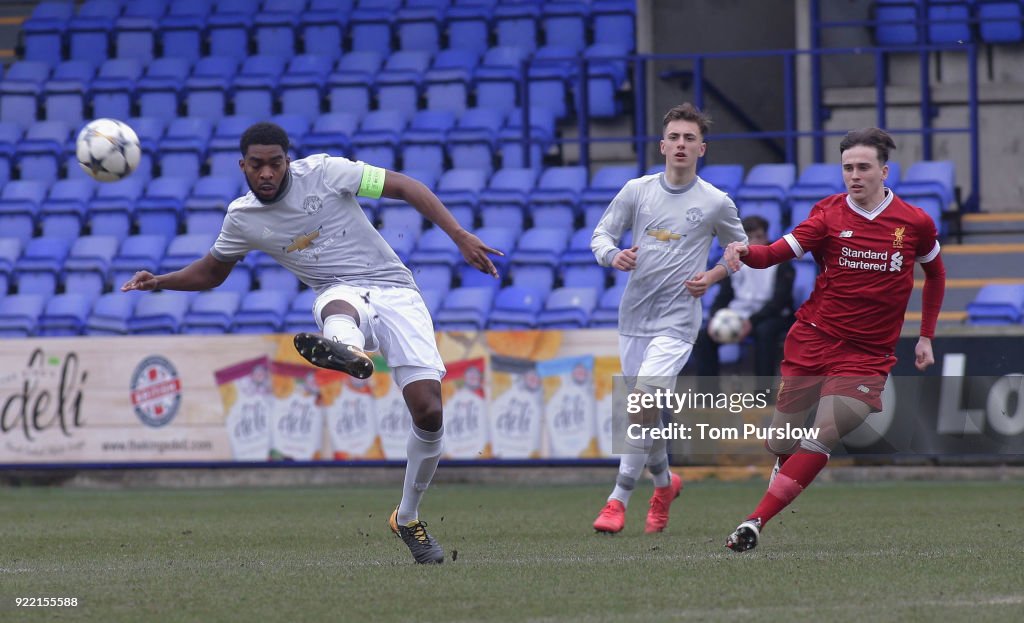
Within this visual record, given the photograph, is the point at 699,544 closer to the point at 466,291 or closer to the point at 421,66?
the point at 466,291

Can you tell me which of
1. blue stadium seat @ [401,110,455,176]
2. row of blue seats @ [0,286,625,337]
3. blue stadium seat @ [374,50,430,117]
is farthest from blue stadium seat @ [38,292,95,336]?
blue stadium seat @ [374,50,430,117]

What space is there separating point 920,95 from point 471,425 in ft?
22.1

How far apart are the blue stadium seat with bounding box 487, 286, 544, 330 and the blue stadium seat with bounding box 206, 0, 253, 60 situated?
682 cm

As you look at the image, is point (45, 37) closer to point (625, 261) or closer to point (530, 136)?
point (530, 136)

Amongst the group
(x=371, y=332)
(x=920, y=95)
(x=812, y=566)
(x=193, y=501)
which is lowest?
(x=193, y=501)

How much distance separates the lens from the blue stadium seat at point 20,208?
17766 mm

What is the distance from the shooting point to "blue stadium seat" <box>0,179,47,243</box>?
58.3 ft

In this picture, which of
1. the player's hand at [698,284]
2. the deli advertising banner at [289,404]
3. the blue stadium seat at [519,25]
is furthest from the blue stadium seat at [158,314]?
the player's hand at [698,284]

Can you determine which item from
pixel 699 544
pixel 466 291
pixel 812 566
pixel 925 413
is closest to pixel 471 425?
pixel 466 291

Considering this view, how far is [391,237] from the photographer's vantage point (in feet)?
53.3

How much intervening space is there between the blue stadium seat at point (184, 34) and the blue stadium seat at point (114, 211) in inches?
113

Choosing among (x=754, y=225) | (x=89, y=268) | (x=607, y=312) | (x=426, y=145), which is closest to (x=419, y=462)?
(x=754, y=225)

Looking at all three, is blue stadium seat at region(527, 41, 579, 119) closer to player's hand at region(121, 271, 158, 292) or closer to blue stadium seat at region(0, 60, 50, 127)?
blue stadium seat at region(0, 60, 50, 127)

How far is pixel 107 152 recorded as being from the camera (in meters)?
9.88
